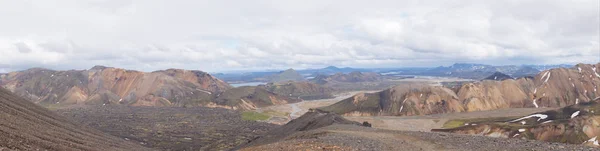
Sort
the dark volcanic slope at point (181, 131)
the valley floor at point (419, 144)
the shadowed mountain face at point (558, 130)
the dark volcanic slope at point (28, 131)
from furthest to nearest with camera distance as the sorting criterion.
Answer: the dark volcanic slope at point (181, 131), the shadowed mountain face at point (558, 130), the dark volcanic slope at point (28, 131), the valley floor at point (419, 144)

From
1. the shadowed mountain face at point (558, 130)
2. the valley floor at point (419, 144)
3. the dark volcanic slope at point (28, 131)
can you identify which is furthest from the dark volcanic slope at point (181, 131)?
the valley floor at point (419, 144)

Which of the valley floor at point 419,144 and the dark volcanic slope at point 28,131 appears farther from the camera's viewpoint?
the dark volcanic slope at point 28,131


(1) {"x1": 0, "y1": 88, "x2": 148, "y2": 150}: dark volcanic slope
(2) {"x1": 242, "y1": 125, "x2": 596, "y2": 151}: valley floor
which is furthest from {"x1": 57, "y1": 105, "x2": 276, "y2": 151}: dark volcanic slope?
(2) {"x1": 242, "y1": 125, "x2": 596, "y2": 151}: valley floor

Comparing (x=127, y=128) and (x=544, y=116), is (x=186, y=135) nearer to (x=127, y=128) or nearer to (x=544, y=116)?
(x=127, y=128)

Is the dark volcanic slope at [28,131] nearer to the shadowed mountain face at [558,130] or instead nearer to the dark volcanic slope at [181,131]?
the dark volcanic slope at [181,131]

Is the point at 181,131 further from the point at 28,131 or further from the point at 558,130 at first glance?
the point at 558,130

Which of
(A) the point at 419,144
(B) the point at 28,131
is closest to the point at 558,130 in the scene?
(A) the point at 419,144

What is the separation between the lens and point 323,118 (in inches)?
3834

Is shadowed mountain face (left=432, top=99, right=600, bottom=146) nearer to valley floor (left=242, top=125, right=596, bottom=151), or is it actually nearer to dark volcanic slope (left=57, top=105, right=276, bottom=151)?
valley floor (left=242, top=125, right=596, bottom=151)

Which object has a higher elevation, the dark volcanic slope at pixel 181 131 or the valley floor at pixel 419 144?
the valley floor at pixel 419 144

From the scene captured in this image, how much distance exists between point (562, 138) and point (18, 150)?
11340 centimetres

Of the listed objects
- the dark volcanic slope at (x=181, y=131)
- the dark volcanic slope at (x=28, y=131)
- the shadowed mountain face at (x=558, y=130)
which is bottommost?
the dark volcanic slope at (x=181, y=131)

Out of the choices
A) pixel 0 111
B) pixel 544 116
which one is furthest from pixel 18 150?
pixel 544 116

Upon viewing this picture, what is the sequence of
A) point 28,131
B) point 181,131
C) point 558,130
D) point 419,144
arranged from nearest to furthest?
point 419,144 → point 28,131 → point 558,130 → point 181,131
